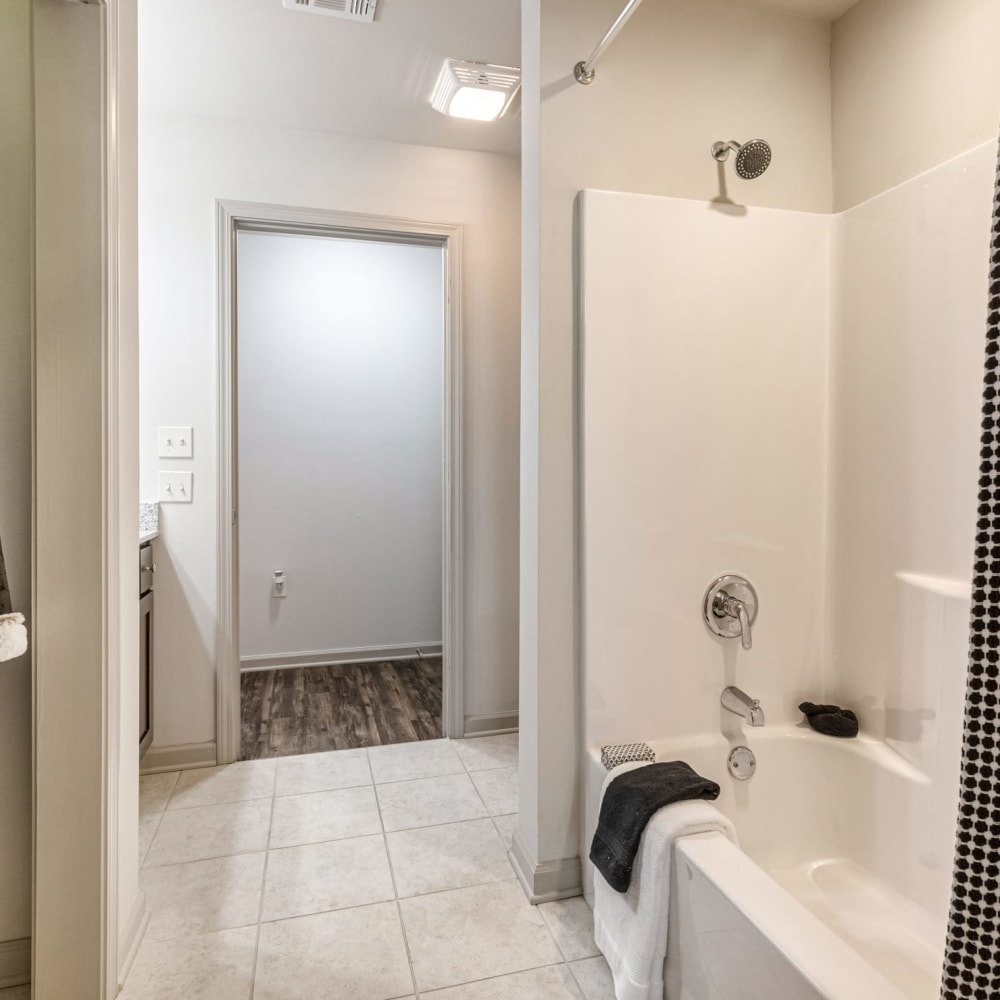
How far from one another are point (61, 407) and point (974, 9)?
225 centimetres

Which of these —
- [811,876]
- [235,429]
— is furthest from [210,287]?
[811,876]

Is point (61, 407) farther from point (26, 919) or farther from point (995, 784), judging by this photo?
point (995, 784)

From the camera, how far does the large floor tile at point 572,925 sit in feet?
5.15

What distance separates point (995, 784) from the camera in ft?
2.46

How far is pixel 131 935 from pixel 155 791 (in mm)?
898

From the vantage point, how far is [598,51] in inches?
63.1

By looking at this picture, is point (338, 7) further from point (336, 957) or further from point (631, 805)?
point (336, 957)

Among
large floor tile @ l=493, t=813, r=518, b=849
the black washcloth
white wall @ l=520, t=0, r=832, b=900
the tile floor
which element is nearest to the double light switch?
the tile floor

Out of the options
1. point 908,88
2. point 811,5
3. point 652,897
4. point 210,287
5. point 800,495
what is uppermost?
point 811,5

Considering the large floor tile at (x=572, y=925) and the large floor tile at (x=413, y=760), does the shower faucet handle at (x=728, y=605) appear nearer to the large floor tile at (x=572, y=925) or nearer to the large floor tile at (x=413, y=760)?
the large floor tile at (x=572, y=925)

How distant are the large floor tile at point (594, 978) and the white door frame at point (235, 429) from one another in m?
1.39

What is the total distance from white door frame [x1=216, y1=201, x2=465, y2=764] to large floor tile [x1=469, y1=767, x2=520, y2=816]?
0.38m

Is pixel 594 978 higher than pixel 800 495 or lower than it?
lower

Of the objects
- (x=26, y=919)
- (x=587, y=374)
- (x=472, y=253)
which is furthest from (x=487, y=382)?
(x=26, y=919)
